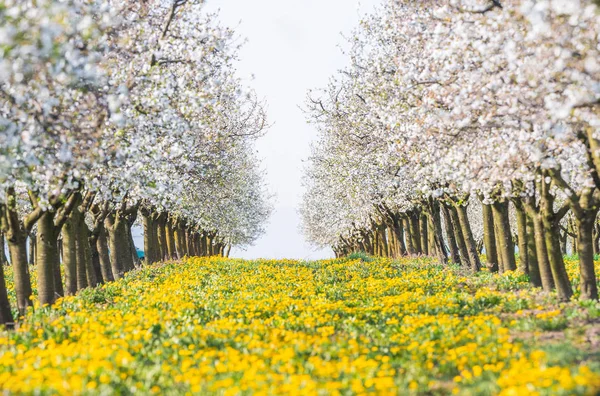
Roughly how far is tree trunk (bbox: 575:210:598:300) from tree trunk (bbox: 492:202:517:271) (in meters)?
5.74

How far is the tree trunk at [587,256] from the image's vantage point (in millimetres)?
14109

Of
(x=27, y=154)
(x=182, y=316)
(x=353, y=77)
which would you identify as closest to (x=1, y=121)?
(x=27, y=154)

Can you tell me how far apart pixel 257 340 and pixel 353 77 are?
61.9 feet

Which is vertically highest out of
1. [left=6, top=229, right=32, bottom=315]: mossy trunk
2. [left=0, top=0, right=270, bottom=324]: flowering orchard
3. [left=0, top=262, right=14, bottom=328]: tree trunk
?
[left=0, top=0, right=270, bottom=324]: flowering orchard

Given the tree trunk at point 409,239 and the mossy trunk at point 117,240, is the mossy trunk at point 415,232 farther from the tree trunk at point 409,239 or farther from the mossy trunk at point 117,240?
the mossy trunk at point 117,240

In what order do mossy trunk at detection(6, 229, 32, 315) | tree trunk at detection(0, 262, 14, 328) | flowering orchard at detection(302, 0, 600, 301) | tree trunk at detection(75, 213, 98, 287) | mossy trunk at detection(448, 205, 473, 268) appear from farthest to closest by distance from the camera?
mossy trunk at detection(448, 205, 473, 268) → tree trunk at detection(75, 213, 98, 287) → mossy trunk at detection(6, 229, 32, 315) → tree trunk at detection(0, 262, 14, 328) → flowering orchard at detection(302, 0, 600, 301)

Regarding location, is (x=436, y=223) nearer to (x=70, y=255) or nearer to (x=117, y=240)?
(x=117, y=240)

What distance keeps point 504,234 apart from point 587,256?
6411 millimetres

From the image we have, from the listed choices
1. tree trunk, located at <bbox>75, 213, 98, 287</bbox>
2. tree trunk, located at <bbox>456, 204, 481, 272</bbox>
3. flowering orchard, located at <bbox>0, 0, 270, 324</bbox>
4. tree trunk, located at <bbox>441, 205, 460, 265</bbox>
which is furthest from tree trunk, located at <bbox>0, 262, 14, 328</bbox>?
tree trunk, located at <bbox>441, 205, 460, 265</bbox>

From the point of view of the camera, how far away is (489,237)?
22906 mm

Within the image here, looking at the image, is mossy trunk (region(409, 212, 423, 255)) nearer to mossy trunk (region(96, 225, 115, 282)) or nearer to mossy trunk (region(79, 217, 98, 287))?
mossy trunk (region(96, 225, 115, 282))

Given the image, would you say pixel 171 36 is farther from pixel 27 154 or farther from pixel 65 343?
pixel 65 343

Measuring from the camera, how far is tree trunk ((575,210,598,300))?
14.1 meters

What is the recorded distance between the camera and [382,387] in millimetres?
7398
